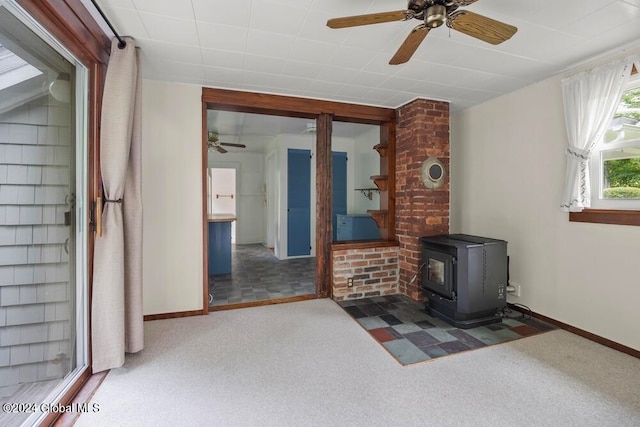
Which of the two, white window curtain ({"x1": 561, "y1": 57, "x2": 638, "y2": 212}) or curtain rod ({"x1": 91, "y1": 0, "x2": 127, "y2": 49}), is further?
white window curtain ({"x1": 561, "y1": 57, "x2": 638, "y2": 212})

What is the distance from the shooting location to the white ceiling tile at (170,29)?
72.4 inches

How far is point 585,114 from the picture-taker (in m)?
2.38

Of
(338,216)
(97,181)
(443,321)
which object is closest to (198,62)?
(97,181)

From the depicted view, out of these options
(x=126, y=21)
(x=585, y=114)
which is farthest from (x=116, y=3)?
(x=585, y=114)

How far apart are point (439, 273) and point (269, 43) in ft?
8.33

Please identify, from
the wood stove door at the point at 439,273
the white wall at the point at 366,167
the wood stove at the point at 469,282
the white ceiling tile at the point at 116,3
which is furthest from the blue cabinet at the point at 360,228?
the white ceiling tile at the point at 116,3

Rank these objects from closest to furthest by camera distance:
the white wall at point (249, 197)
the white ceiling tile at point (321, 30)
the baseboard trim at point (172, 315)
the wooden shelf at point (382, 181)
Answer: the white ceiling tile at point (321, 30) → the baseboard trim at point (172, 315) → the wooden shelf at point (382, 181) → the white wall at point (249, 197)

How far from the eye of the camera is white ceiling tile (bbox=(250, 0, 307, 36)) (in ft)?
5.67

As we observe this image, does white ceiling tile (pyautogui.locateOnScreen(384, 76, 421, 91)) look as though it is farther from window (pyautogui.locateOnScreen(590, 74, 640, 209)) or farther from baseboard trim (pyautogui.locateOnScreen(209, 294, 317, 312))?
baseboard trim (pyautogui.locateOnScreen(209, 294, 317, 312))

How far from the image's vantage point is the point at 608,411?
1.61 meters

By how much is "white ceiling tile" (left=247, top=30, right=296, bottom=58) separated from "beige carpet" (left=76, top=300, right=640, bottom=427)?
2306 millimetres

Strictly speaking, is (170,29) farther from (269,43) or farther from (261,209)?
(261,209)

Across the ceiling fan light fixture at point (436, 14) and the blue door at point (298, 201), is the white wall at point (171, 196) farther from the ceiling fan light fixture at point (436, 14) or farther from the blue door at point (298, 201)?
the blue door at point (298, 201)

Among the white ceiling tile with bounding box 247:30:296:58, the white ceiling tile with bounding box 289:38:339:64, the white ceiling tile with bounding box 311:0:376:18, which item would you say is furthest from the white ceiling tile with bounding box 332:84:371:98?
the white ceiling tile with bounding box 311:0:376:18
